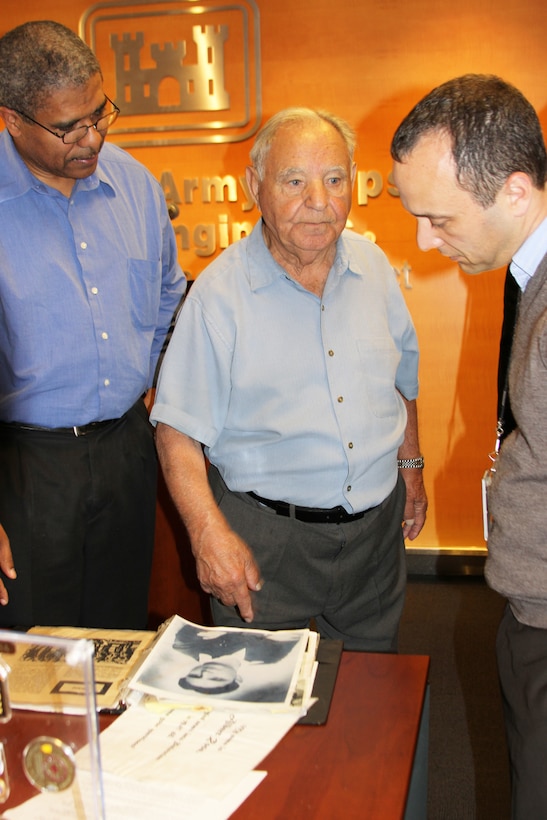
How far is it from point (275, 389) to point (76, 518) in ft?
2.28

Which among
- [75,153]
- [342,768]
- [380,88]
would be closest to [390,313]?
[75,153]

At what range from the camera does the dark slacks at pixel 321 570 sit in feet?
6.47

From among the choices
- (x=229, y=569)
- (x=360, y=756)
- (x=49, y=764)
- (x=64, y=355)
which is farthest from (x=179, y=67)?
(x=49, y=764)

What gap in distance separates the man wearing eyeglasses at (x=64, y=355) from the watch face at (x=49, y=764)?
1169 mm

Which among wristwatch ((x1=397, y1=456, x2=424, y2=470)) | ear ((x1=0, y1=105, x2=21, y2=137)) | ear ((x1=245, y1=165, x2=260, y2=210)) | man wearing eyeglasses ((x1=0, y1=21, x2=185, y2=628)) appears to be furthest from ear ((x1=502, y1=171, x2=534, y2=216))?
ear ((x1=0, y1=105, x2=21, y2=137))

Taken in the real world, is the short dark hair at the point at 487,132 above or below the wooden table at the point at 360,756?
above

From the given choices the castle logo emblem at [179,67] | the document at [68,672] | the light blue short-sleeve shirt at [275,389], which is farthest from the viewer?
the castle logo emblem at [179,67]

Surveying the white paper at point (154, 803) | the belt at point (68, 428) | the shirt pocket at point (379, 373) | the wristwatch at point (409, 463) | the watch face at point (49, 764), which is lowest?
the wristwatch at point (409, 463)

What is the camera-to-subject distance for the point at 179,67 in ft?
13.6

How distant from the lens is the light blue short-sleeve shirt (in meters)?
1.94

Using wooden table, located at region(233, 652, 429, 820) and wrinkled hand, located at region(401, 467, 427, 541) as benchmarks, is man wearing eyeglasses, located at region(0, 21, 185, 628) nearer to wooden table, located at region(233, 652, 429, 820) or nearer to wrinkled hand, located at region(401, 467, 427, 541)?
wrinkled hand, located at region(401, 467, 427, 541)

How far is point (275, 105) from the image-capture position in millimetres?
4148

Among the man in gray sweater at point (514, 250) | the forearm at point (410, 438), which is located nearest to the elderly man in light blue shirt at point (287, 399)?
the forearm at point (410, 438)

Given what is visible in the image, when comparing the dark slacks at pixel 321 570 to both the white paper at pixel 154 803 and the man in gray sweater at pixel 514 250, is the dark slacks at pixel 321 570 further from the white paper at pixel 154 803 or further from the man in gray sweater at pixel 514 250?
the white paper at pixel 154 803
